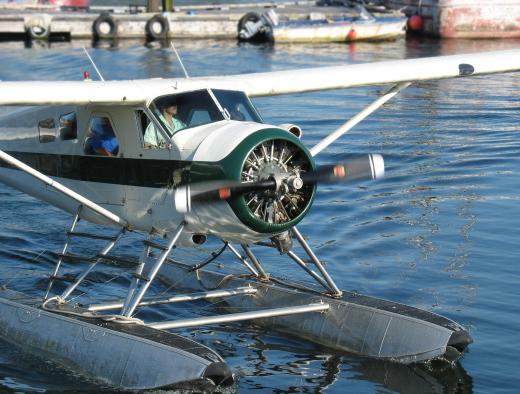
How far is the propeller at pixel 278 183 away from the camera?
9039 millimetres

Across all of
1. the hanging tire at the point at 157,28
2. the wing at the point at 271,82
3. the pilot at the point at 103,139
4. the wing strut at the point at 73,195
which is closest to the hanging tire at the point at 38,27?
the hanging tire at the point at 157,28

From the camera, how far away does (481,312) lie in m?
11.8

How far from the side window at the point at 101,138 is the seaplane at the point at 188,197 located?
0.06 ft

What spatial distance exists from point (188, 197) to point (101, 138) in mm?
1890

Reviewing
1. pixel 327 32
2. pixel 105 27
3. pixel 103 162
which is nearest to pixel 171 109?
pixel 103 162

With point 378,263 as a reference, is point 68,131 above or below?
above

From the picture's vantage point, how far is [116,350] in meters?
9.77

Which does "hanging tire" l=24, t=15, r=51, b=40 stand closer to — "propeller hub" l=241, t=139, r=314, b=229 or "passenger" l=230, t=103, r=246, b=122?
"passenger" l=230, t=103, r=246, b=122

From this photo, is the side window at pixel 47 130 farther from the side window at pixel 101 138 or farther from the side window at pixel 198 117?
the side window at pixel 198 117

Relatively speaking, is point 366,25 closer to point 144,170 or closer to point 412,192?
point 412,192

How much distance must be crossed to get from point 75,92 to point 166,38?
105 feet

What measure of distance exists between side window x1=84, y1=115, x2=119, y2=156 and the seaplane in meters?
0.02

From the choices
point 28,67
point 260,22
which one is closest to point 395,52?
point 260,22

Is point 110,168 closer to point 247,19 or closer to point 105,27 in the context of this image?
point 105,27
